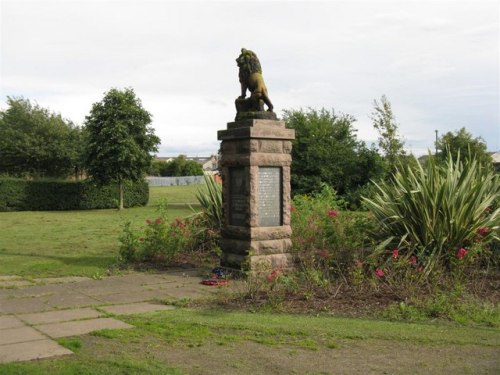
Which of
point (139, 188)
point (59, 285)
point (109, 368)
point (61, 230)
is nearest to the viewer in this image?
point (109, 368)

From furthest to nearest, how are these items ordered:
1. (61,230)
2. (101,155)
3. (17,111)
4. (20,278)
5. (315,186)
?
(17,111)
(101,155)
(315,186)
(61,230)
(20,278)

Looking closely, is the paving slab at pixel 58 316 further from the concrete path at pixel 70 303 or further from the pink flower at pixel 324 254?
the pink flower at pixel 324 254

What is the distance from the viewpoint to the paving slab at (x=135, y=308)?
6.12m

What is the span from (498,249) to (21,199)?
25.3m

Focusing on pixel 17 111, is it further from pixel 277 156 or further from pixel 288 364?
pixel 288 364

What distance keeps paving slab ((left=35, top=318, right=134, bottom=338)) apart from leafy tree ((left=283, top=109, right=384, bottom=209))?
19274 mm

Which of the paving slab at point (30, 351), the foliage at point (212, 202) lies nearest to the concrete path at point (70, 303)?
the paving slab at point (30, 351)

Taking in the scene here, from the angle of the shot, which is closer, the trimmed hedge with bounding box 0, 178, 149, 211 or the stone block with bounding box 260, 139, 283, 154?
the stone block with bounding box 260, 139, 283, 154

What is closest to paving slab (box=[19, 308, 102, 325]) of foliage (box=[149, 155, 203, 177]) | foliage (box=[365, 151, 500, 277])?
foliage (box=[365, 151, 500, 277])

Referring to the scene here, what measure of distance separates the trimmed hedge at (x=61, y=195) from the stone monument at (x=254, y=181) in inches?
772

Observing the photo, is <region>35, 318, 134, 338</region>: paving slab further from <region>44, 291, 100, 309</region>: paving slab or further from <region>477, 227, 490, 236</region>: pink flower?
<region>477, 227, 490, 236</region>: pink flower

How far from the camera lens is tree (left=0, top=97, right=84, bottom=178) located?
37.1 meters

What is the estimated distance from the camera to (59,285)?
7762 millimetres

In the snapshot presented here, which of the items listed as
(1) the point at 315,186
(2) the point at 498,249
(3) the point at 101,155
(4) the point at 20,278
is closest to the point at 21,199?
(3) the point at 101,155
